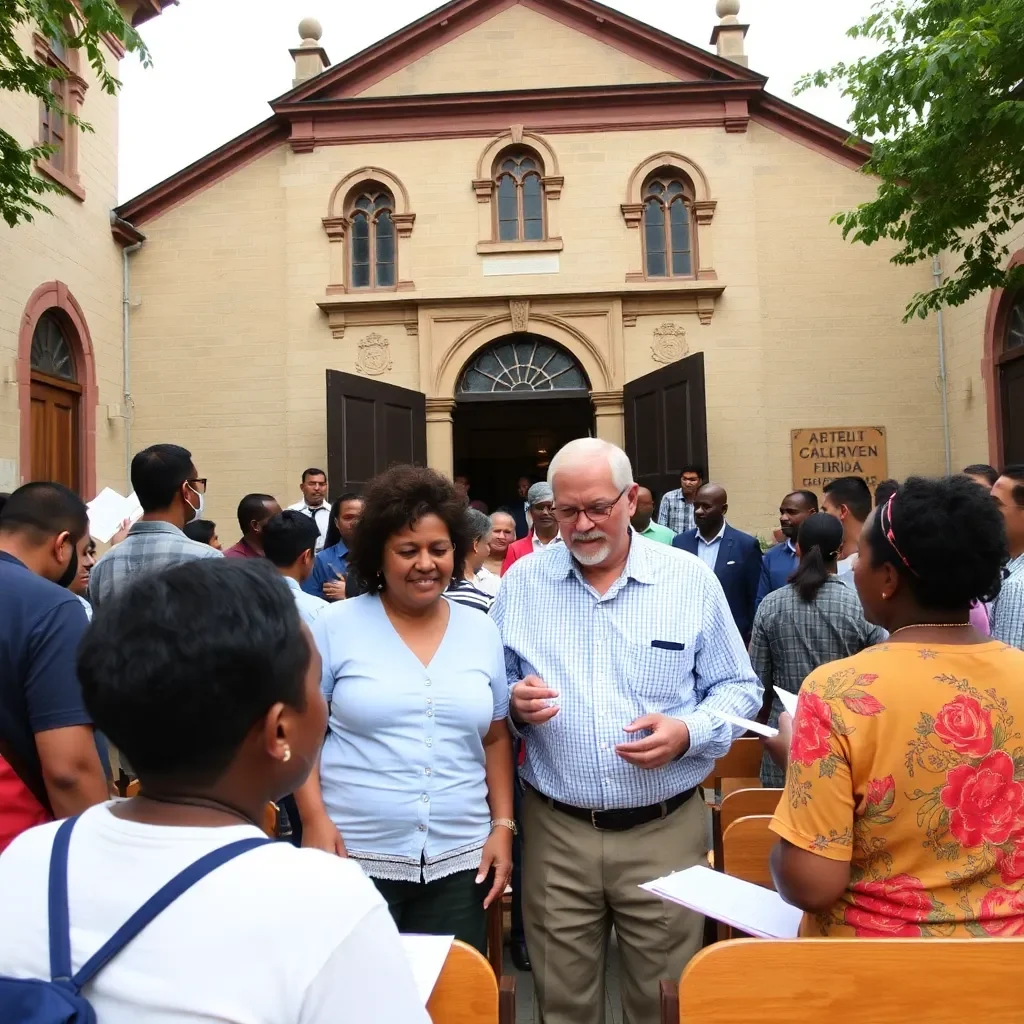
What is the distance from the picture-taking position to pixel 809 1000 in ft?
5.62

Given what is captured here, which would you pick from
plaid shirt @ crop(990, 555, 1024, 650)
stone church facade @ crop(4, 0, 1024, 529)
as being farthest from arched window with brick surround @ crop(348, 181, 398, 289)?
plaid shirt @ crop(990, 555, 1024, 650)

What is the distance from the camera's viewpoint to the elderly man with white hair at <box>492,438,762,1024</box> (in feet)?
8.68

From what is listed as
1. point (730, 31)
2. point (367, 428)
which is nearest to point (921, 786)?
point (367, 428)

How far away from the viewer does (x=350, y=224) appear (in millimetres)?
13289

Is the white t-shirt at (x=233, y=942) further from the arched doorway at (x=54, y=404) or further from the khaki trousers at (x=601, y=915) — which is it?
the arched doorway at (x=54, y=404)

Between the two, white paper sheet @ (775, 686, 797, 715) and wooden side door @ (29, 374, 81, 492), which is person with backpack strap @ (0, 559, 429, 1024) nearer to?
white paper sheet @ (775, 686, 797, 715)

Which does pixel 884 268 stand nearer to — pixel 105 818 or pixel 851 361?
pixel 851 361

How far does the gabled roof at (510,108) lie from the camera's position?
1302 cm

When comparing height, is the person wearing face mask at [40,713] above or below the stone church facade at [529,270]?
below

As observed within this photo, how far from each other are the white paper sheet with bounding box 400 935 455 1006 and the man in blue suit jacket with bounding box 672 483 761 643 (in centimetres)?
564

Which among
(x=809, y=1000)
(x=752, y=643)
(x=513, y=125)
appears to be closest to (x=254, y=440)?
(x=513, y=125)

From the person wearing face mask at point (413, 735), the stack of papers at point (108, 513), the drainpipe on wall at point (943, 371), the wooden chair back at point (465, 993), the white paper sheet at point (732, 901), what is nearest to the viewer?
the wooden chair back at point (465, 993)

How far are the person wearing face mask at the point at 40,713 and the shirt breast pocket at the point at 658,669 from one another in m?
1.44

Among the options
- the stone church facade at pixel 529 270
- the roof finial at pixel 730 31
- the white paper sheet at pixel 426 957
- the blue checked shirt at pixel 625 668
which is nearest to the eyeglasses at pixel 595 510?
the blue checked shirt at pixel 625 668
